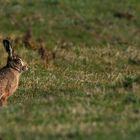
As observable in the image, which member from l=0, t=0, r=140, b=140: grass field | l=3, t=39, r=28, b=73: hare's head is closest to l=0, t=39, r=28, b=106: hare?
l=3, t=39, r=28, b=73: hare's head

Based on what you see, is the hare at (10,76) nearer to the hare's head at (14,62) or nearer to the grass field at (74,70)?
the hare's head at (14,62)

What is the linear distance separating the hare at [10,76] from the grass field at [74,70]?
1.20 feet

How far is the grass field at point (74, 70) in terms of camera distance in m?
10.4

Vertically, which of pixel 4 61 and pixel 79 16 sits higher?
pixel 4 61

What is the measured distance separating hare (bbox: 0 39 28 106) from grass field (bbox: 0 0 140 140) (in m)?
0.37

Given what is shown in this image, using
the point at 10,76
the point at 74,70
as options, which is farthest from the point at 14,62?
the point at 74,70

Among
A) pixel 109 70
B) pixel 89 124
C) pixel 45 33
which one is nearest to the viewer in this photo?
pixel 89 124

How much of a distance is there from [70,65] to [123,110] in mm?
9020

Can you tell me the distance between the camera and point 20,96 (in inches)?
601

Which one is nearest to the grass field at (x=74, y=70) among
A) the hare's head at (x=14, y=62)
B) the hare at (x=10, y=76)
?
the hare at (x=10, y=76)

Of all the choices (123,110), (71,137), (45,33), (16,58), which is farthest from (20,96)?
(45,33)

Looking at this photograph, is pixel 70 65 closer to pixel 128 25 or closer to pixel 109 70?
pixel 109 70

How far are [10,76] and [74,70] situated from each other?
17.6ft

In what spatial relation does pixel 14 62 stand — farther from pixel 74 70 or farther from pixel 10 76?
pixel 74 70
